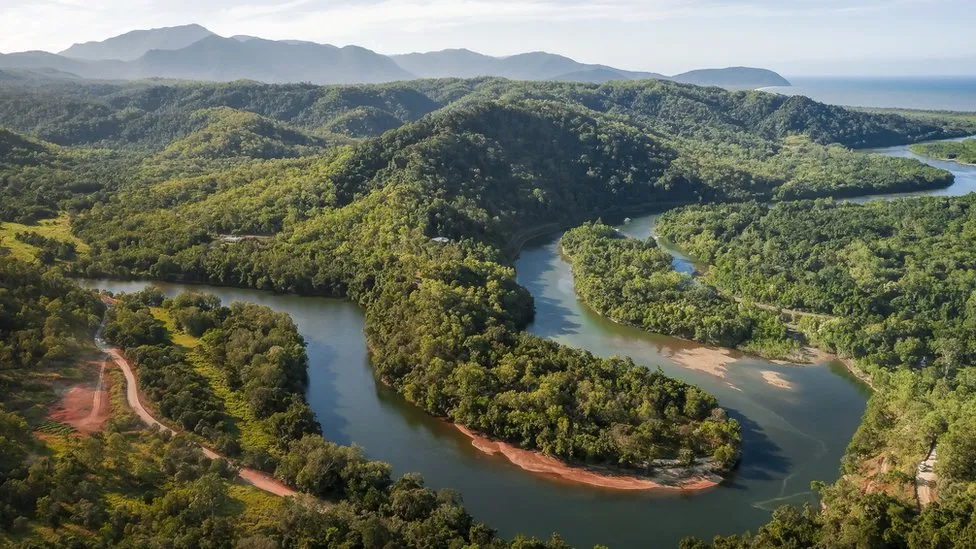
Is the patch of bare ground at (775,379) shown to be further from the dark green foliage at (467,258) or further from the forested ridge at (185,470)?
the forested ridge at (185,470)

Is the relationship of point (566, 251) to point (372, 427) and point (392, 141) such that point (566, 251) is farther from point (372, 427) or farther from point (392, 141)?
point (372, 427)

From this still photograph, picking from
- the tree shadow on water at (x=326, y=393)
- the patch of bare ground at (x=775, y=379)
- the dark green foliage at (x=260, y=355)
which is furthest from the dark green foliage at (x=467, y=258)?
the patch of bare ground at (x=775, y=379)

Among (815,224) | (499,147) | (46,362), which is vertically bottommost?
(46,362)

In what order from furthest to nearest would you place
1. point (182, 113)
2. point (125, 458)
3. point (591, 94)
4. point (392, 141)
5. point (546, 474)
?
point (591, 94) < point (182, 113) < point (392, 141) < point (546, 474) < point (125, 458)

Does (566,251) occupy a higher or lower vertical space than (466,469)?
higher

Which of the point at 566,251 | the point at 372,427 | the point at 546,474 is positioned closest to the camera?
the point at 546,474

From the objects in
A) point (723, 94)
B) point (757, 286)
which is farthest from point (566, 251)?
point (723, 94)
